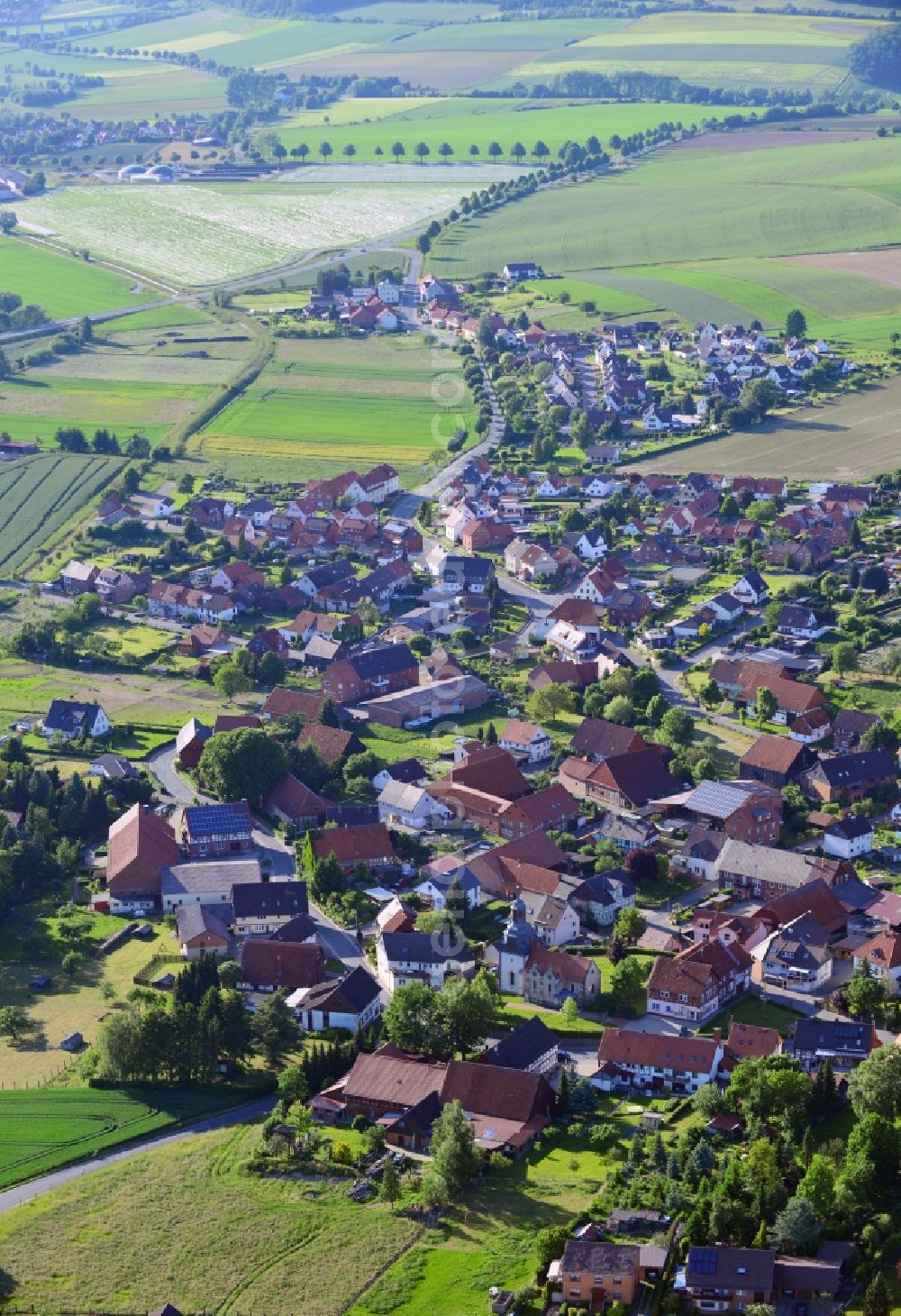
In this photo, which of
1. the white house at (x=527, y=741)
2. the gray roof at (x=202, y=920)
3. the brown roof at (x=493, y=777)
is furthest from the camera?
the white house at (x=527, y=741)

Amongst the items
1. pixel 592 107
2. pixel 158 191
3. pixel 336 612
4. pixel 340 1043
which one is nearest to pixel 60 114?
pixel 158 191

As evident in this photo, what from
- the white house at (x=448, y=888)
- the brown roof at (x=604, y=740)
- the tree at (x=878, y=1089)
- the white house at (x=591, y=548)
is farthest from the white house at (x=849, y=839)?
the white house at (x=591, y=548)

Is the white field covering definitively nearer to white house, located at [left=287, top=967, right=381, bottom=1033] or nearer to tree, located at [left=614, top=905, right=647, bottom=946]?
tree, located at [left=614, top=905, right=647, bottom=946]

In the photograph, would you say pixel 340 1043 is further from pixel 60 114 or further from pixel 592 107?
pixel 60 114

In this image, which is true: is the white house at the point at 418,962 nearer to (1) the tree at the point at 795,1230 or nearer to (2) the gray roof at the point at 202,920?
(2) the gray roof at the point at 202,920

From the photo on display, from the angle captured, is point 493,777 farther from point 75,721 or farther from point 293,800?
point 75,721

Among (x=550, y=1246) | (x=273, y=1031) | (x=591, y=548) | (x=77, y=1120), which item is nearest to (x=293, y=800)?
(x=273, y=1031)

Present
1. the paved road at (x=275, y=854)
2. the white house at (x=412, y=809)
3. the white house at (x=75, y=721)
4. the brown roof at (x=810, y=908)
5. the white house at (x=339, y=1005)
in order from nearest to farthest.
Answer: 1. the white house at (x=339, y=1005)
2. the brown roof at (x=810, y=908)
3. the paved road at (x=275, y=854)
4. the white house at (x=412, y=809)
5. the white house at (x=75, y=721)
